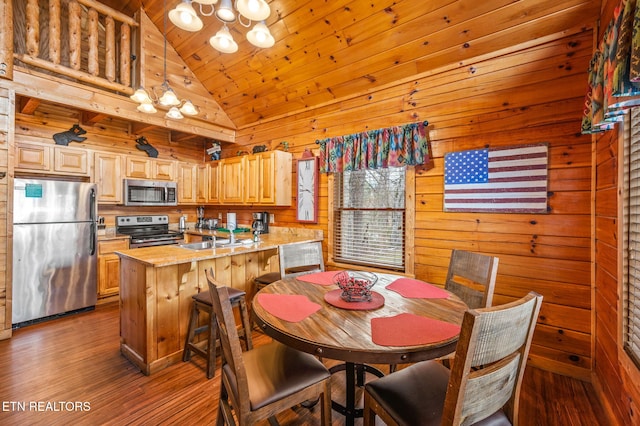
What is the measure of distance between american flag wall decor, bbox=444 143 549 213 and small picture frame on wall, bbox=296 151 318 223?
5.40 ft

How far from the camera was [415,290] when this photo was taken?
1785mm

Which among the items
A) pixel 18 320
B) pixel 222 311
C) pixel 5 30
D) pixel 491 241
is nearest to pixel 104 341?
pixel 18 320

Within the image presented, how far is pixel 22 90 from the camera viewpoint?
2912 mm

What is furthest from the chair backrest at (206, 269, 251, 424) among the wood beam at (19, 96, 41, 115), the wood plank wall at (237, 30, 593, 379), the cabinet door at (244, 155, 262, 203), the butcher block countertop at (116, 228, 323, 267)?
the wood beam at (19, 96, 41, 115)

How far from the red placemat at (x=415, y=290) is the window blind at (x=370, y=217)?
3.87ft

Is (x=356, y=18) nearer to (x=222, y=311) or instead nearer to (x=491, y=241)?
(x=491, y=241)

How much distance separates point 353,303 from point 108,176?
4083 millimetres

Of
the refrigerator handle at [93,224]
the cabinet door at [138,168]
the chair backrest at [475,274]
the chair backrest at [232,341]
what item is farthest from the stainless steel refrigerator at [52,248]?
the chair backrest at [475,274]

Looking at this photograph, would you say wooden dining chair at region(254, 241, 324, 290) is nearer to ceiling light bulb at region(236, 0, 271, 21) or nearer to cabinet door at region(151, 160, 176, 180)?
ceiling light bulb at region(236, 0, 271, 21)

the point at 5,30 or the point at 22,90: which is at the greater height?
the point at 5,30

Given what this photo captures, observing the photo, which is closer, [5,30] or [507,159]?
[507,159]

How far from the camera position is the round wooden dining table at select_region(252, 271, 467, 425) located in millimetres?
1085

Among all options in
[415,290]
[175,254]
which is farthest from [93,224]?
[415,290]

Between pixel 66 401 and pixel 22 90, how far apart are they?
3066 millimetres
